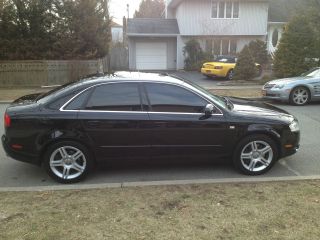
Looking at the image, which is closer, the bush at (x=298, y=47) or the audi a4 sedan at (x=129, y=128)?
the audi a4 sedan at (x=129, y=128)

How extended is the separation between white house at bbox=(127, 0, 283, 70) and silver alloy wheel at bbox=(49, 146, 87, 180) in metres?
23.1

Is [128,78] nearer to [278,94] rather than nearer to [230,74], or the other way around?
[278,94]

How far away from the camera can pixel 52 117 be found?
5.29 metres

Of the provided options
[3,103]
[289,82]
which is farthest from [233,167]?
[3,103]

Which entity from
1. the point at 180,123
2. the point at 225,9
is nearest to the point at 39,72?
the point at 180,123

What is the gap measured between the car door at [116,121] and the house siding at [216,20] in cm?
2356

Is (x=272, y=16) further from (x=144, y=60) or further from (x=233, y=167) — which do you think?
(x=233, y=167)

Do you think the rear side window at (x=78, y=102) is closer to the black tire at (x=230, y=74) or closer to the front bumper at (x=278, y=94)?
the front bumper at (x=278, y=94)

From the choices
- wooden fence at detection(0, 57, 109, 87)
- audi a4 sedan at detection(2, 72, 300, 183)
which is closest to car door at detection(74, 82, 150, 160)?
audi a4 sedan at detection(2, 72, 300, 183)

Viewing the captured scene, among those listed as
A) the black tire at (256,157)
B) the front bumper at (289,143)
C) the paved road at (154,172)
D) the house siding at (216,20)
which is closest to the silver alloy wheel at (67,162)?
the paved road at (154,172)

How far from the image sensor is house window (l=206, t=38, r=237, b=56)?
2845 centimetres

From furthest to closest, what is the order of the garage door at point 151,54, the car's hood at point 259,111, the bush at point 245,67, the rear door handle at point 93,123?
the garage door at point 151,54 → the bush at point 245,67 → the car's hood at point 259,111 → the rear door handle at point 93,123

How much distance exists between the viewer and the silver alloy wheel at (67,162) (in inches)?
211

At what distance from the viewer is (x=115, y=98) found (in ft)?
17.9
